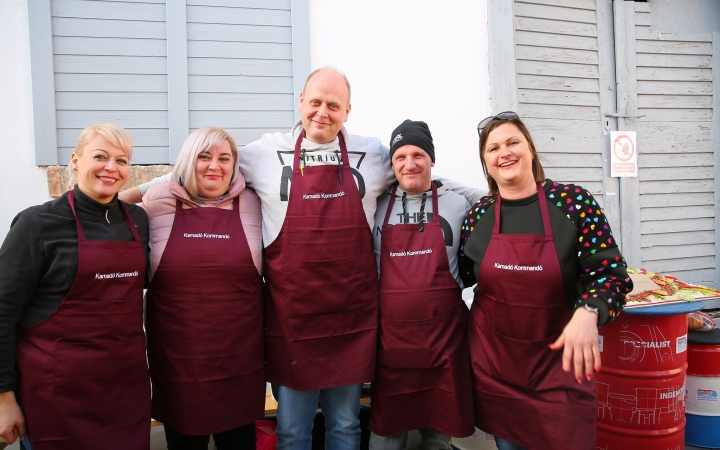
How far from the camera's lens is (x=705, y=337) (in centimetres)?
280

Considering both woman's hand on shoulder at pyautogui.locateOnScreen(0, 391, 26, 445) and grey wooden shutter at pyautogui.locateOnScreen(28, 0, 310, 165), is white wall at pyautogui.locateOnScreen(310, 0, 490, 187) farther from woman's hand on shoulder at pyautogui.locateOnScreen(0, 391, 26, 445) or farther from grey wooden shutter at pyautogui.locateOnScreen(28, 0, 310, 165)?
woman's hand on shoulder at pyautogui.locateOnScreen(0, 391, 26, 445)

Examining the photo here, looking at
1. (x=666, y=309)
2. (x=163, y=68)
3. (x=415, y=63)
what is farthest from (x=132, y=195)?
(x=666, y=309)

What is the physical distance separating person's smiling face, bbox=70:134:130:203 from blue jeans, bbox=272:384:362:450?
1103 mm

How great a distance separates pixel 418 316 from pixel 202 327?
0.90 meters

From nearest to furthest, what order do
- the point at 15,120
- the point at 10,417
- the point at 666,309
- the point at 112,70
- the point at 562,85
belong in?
the point at 10,417 < the point at 666,309 < the point at 15,120 < the point at 112,70 < the point at 562,85

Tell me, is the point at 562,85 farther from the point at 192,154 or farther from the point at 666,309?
the point at 192,154

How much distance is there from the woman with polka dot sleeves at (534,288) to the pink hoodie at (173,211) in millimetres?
941

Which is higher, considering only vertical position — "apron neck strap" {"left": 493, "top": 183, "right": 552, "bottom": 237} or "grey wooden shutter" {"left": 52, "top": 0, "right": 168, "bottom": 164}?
"grey wooden shutter" {"left": 52, "top": 0, "right": 168, "bottom": 164}

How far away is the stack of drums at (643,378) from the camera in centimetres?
236

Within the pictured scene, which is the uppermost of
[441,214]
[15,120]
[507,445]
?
[15,120]

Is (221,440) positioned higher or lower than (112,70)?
lower

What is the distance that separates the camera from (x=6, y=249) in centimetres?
155

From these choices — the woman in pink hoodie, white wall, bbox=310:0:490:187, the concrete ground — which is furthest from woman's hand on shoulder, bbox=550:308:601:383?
the concrete ground

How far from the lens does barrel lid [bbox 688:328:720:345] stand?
276 centimetres
